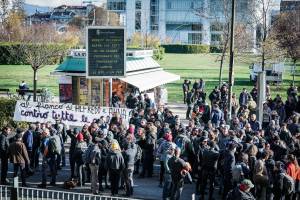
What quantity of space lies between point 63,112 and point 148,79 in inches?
360

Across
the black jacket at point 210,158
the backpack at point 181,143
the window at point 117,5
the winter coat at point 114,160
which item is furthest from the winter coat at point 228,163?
the window at point 117,5

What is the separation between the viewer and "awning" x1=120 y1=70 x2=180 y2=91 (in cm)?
2852

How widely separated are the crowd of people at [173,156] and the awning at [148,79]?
29.4ft

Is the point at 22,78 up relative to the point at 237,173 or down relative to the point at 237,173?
up

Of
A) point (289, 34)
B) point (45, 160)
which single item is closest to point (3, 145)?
point (45, 160)

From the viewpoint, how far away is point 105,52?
24.2 metres

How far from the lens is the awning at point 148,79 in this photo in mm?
28516

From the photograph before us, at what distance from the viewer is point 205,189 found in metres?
16.1

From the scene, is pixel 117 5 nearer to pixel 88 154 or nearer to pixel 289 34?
pixel 289 34

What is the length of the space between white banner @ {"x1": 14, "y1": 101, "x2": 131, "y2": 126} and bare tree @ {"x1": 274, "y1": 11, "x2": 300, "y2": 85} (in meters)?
24.1

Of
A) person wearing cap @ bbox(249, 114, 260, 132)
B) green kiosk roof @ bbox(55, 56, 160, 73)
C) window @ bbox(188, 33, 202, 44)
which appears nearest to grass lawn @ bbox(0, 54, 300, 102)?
green kiosk roof @ bbox(55, 56, 160, 73)

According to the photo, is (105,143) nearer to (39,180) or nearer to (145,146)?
(145,146)

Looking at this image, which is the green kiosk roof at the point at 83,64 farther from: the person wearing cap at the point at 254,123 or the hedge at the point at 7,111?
the person wearing cap at the point at 254,123

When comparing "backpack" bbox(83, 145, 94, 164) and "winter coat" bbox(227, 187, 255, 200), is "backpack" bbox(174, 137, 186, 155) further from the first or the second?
"winter coat" bbox(227, 187, 255, 200)
